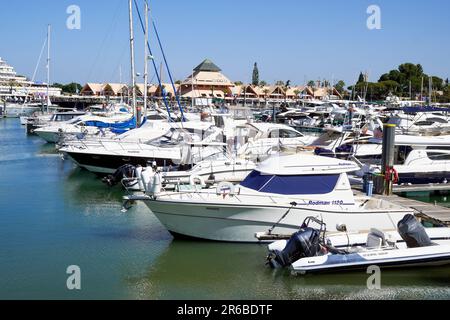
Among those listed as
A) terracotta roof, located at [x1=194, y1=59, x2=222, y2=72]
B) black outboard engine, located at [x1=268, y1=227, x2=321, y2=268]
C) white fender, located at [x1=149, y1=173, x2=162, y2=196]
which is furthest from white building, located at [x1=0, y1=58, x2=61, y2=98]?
black outboard engine, located at [x1=268, y1=227, x2=321, y2=268]

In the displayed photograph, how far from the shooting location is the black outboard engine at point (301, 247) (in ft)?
44.5

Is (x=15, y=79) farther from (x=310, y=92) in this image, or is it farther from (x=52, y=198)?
(x=52, y=198)

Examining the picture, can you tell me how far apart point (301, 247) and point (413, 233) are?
276 centimetres

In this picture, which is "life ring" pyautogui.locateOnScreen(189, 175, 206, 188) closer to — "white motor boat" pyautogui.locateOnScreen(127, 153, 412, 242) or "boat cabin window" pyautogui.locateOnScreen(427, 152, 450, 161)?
"white motor boat" pyautogui.locateOnScreen(127, 153, 412, 242)

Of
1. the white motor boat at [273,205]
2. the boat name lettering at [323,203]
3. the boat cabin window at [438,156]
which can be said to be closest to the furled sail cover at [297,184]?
the white motor boat at [273,205]

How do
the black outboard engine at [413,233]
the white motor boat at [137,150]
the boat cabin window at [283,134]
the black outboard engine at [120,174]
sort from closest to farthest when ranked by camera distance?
the black outboard engine at [413,233]
the black outboard engine at [120,174]
the white motor boat at [137,150]
the boat cabin window at [283,134]

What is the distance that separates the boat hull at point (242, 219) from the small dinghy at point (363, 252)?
4.09 ft

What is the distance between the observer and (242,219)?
15891 mm

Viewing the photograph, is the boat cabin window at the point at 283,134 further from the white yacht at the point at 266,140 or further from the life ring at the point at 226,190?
the life ring at the point at 226,190

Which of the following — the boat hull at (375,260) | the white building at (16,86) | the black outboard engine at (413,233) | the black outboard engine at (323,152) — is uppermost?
the white building at (16,86)

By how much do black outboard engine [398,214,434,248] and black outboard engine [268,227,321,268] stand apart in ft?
6.78

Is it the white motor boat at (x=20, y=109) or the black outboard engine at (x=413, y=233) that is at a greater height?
the white motor boat at (x=20, y=109)

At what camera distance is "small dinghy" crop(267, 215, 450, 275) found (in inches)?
531
